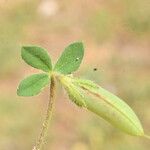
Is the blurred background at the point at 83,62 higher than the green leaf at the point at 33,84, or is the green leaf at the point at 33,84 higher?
the blurred background at the point at 83,62

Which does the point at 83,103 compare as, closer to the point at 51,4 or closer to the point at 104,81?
the point at 104,81

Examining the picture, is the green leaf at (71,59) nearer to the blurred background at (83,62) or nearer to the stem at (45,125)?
the stem at (45,125)

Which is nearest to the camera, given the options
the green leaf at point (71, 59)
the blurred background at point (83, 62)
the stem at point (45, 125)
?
the stem at point (45, 125)

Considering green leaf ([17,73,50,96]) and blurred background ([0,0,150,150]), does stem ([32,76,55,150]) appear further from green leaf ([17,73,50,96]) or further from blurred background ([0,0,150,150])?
blurred background ([0,0,150,150])

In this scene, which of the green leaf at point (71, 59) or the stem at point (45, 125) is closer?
the stem at point (45, 125)

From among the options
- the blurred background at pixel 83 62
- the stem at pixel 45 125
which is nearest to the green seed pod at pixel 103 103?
the stem at pixel 45 125

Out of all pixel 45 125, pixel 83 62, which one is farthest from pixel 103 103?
pixel 83 62
